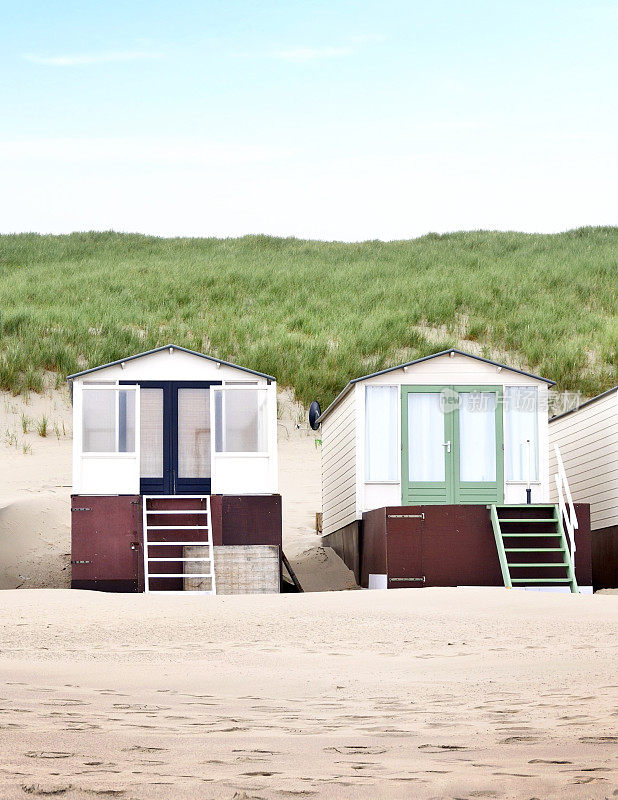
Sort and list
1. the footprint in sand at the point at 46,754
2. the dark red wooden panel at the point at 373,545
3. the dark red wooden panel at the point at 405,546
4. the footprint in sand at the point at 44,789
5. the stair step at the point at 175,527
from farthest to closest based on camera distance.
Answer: the stair step at the point at 175,527 → the dark red wooden panel at the point at 373,545 → the dark red wooden panel at the point at 405,546 → the footprint in sand at the point at 46,754 → the footprint in sand at the point at 44,789

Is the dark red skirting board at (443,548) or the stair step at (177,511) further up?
the stair step at (177,511)

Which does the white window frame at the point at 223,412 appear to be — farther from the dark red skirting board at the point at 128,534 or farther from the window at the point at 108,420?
the window at the point at 108,420

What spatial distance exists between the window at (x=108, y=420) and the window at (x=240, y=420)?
4.13ft

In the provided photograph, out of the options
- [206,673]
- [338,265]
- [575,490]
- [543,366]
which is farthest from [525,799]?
[338,265]

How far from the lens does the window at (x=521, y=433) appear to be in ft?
54.7

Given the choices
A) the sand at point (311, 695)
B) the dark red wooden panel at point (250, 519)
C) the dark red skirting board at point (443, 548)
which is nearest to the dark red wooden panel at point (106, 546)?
the dark red wooden panel at point (250, 519)

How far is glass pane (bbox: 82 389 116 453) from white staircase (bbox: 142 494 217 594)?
1.03 m

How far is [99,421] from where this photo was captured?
1614cm

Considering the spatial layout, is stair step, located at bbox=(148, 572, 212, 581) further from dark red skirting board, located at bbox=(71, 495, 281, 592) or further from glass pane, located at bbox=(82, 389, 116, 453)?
glass pane, located at bbox=(82, 389, 116, 453)

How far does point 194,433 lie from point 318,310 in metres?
21.0

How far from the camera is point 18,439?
Answer: 90.8 feet

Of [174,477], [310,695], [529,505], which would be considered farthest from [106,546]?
[310,695]

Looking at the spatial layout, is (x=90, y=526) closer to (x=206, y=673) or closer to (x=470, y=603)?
(x=470, y=603)

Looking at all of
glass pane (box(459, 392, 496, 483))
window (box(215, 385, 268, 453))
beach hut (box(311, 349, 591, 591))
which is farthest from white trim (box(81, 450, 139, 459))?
glass pane (box(459, 392, 496, 483))
